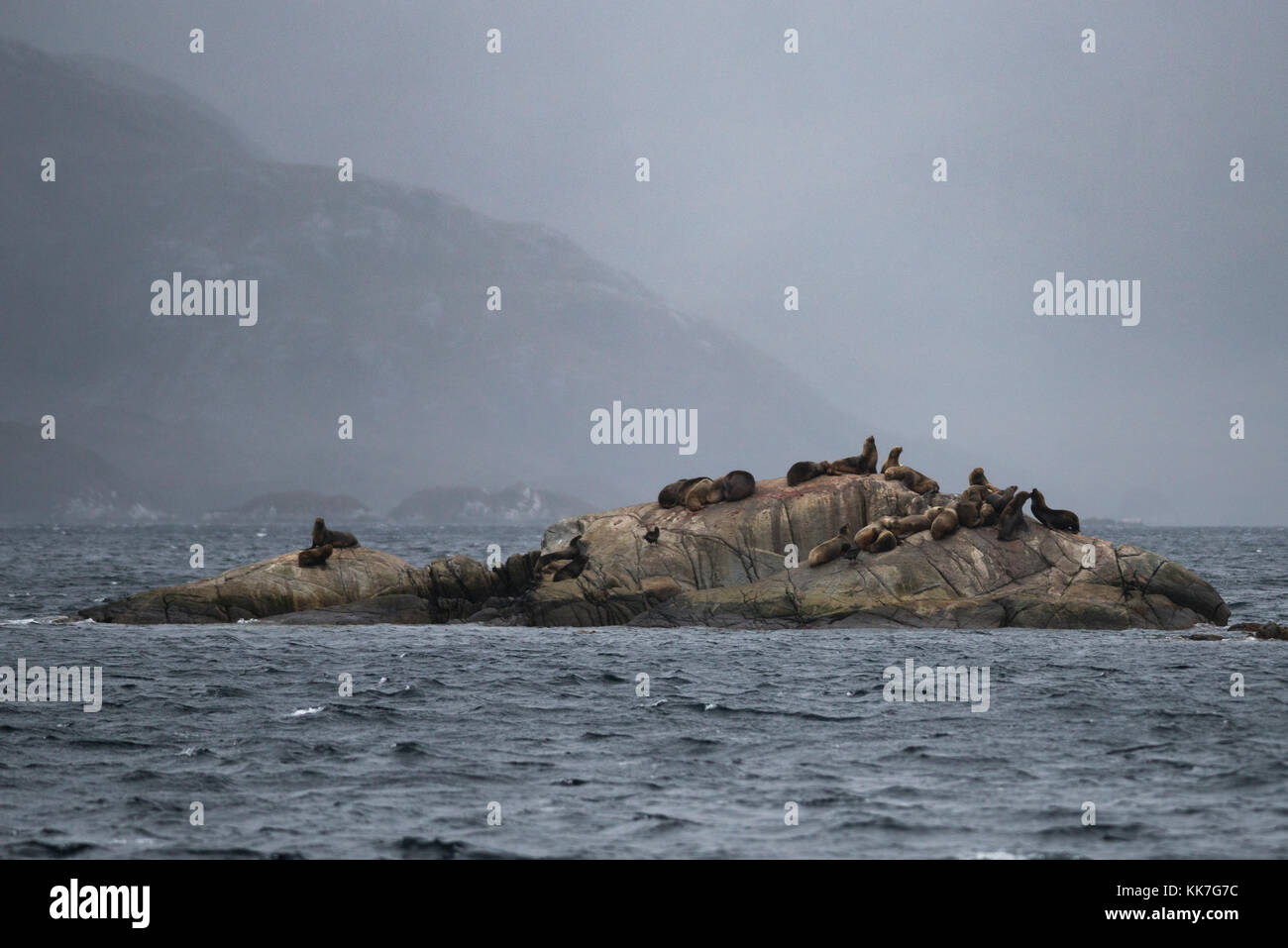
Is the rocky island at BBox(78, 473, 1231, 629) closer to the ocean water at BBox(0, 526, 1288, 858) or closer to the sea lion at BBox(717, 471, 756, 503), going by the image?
the sea lion at BBox(717, 471, 756, 503)

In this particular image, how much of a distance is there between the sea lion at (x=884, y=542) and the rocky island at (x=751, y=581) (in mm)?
274

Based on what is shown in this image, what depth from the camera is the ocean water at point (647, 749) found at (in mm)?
15781

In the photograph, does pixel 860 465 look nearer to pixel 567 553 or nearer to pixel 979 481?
pixel 979 481

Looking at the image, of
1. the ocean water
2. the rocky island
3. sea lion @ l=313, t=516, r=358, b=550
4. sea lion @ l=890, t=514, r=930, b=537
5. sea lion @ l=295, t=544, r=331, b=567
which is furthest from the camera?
sea lion @ l=313, t=516, r=358, b=550

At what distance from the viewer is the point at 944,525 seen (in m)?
37.2

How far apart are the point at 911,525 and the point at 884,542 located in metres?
1.28

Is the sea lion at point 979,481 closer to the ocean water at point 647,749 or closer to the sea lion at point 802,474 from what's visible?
the sea lion at point 802,474

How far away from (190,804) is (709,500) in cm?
2428

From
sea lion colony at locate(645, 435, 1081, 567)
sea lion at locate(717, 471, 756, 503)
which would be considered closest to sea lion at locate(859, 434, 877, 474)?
sea lion colony at locate(645, 435, 1081, 567)

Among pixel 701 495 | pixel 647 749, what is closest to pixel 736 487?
pixel 701 495

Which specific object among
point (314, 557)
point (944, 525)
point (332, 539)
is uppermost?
point (944, 525)

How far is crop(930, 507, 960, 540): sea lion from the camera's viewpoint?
3725 cm

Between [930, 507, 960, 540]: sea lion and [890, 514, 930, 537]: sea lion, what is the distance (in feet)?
1.39
